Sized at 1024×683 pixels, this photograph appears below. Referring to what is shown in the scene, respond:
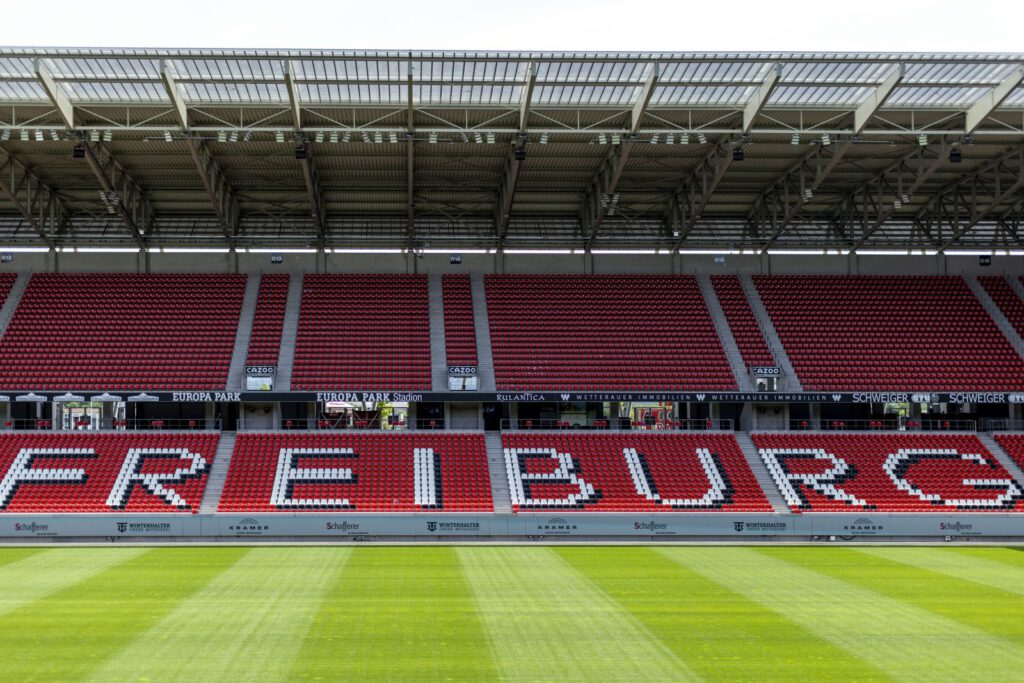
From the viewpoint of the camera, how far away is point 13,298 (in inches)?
1796

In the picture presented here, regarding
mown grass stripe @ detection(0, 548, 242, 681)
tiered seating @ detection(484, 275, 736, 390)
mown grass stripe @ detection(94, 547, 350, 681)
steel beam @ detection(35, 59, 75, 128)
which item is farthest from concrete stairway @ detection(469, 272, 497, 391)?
steel beam @ detection(35, 59, 75, 128)

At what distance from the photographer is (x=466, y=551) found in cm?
3003

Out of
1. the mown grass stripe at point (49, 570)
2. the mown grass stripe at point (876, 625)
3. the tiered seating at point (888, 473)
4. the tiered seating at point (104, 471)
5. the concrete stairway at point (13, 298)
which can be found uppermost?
the concrete stairway at point (13, 298)

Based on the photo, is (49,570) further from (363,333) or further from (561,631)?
(363,333)

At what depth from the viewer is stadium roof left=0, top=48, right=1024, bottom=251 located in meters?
33.7

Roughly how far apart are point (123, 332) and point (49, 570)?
19.8 m

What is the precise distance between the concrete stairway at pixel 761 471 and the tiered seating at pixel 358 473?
10.6 m

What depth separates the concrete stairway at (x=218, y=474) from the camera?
35531mm

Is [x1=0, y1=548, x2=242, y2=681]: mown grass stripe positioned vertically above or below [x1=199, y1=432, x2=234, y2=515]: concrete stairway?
below

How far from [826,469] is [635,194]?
15429 millimetres

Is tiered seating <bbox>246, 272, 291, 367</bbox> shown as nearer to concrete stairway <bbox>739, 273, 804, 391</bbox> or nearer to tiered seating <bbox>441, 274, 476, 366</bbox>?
tiered seating <bbox>441, 274, 476, 366</bbox>

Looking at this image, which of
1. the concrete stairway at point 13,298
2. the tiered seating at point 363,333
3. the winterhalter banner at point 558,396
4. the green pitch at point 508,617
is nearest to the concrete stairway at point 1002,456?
the winterhalter banner at point 558,396

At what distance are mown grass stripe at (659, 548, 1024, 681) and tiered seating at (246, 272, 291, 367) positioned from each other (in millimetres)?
22663

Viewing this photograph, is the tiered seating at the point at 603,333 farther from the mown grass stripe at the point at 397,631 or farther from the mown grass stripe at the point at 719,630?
the mown grass stripe at the point at 397,631
